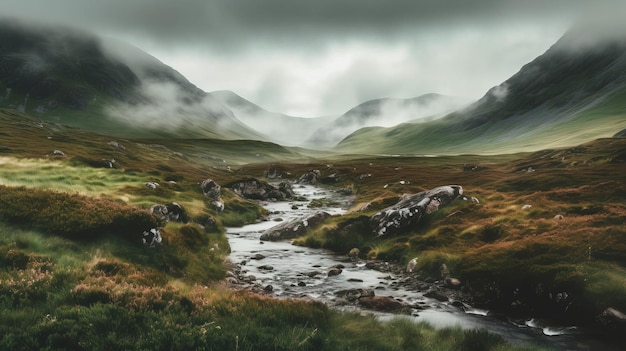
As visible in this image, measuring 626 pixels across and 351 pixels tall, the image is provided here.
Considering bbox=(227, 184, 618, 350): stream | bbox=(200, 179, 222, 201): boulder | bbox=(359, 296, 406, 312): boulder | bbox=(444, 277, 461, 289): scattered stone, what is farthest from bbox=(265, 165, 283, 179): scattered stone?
bbox=(359, 296, 406, 312): boulder

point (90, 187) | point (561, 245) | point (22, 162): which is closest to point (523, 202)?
point (561, 245)

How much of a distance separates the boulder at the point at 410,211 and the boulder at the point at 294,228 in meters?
6.36

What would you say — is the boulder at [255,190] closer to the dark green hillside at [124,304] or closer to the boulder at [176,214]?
the boulder at [176,214]

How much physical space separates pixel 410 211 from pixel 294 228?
1083 cm

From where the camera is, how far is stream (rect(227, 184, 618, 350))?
52.0 feet

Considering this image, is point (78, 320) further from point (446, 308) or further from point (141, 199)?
point (141, 199)

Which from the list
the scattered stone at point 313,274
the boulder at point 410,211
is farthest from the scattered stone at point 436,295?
the boulder at point 410,211

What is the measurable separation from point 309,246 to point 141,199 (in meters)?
15.8

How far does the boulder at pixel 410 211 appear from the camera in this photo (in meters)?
31.7

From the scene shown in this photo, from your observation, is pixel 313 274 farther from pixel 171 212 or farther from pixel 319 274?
pixel 171 212

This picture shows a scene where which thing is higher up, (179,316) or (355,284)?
(179,316)

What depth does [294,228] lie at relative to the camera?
3684 centimetres

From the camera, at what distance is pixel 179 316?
1048cm

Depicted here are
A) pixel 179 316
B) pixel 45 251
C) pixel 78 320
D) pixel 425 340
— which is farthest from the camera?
pixel 45 251
